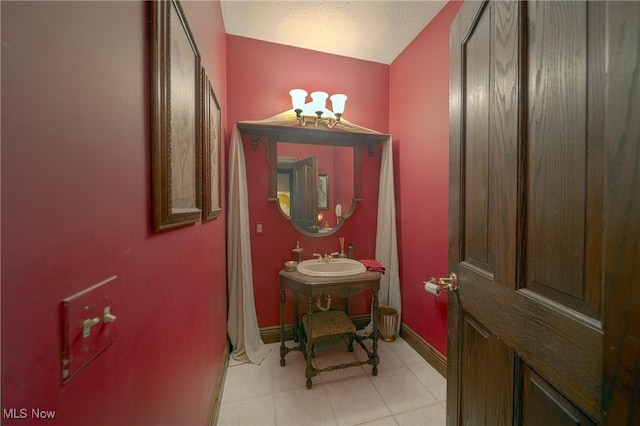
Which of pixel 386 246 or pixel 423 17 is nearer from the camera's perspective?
pixel 423 17

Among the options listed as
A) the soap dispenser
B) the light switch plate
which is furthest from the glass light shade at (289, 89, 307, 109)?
the light switch plate

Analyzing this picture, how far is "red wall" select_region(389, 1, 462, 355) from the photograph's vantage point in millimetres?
1746

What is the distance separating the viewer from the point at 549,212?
576 millimetres

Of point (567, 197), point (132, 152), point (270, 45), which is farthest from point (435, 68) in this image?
point (132, 152)

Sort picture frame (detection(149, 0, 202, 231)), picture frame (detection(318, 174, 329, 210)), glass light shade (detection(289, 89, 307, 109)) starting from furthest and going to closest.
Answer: picture frame (detection(318, 174, 329, 210)) → glass light shade (detection(289, 89, 307, 109)) → picture frame (detection(149, 0, 202, 231))

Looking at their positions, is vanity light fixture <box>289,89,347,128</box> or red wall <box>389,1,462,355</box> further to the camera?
vanity light fixture <box>289,89,347,128</box>

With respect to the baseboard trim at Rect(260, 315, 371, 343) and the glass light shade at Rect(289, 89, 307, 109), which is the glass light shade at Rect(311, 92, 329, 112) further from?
the baseboard trim at Rect(260, 315, 371, 343)

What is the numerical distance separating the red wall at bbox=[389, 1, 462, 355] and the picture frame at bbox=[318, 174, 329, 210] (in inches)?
26.8

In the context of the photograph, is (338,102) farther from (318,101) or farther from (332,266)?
(332,266)

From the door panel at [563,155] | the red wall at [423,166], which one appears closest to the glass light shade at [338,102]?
the red wall at [423,166]

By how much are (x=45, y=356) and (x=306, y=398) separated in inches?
64.2

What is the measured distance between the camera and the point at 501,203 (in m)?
0.71

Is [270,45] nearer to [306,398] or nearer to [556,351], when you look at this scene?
[556,351]

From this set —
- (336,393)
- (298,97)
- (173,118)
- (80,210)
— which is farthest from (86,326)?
(298,97)
